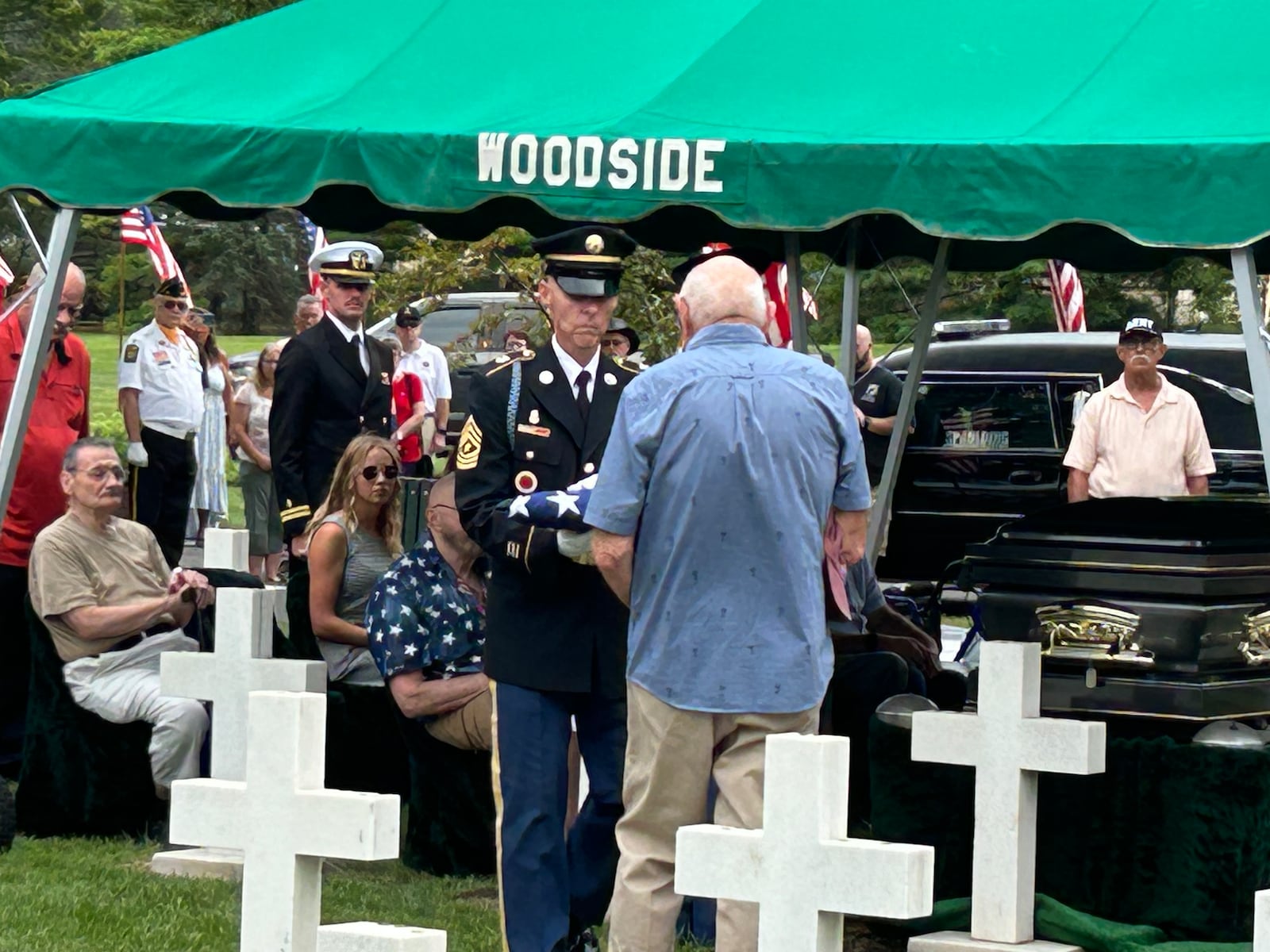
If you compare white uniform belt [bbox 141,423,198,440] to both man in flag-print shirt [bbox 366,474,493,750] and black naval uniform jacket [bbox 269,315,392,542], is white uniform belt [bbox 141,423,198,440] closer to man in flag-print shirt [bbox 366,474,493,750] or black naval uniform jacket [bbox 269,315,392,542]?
black naval uniform jacket [bbox 269,315,392,542]

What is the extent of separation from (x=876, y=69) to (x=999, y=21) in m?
0.43

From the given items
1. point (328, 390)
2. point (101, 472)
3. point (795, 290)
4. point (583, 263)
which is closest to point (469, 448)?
point (583, 263)

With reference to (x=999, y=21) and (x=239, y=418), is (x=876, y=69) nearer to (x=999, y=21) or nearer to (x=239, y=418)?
(x=999, y=21)

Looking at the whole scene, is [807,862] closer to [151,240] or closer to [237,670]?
[237,670]

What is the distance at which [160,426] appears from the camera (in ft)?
39.3

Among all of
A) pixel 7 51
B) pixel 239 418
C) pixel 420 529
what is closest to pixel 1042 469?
pixel 239 418

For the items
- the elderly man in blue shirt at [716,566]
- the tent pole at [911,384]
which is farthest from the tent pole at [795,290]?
the elderly man in blue shirt at [716,566]

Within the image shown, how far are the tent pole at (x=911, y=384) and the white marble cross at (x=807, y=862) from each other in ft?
13.6

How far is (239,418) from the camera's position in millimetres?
14289

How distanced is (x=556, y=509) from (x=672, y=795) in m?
0.71

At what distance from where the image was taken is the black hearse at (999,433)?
43.8 feet

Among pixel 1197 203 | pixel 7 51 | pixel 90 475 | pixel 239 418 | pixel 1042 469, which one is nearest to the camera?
pixel 1197 203

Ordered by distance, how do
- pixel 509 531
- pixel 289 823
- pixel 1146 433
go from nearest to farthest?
pixel 289 823, pixel 509 531, pixel 1146 433

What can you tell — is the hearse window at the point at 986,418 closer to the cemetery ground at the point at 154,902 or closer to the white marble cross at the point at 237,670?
the cemetery ground at the point at 154,902
